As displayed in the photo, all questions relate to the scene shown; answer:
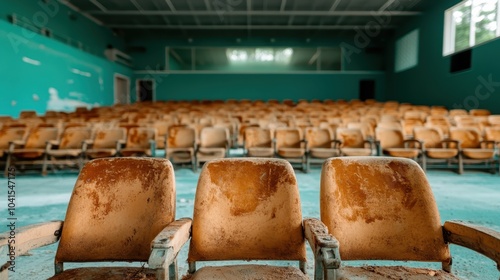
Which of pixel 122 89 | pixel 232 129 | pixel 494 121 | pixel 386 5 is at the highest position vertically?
pixel 386 5

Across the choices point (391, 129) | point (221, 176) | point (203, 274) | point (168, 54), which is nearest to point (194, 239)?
point (203, 274)

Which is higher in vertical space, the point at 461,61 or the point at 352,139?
the point at 461,61

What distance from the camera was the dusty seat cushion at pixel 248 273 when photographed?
4.65ft

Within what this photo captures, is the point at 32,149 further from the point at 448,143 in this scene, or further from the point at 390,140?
the point at 448,143

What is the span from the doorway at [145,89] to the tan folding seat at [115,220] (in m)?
16.8

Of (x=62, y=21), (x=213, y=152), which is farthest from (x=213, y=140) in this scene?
(x=62, y=21)

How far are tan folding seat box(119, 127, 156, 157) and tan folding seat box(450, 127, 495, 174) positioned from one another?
487cm

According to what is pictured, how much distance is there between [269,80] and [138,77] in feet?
22.0

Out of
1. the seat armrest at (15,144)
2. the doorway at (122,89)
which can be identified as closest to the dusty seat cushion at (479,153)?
the seat armrest at (15,144)

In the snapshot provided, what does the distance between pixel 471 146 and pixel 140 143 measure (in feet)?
17.9

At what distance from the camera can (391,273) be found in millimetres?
1465

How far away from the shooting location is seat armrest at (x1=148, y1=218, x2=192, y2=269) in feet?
3.73

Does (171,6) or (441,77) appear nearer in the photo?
(441,77)

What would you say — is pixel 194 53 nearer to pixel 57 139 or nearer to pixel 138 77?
pixel 138 77
